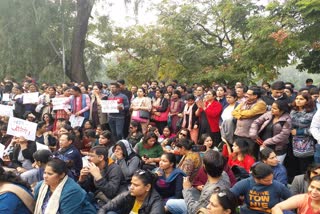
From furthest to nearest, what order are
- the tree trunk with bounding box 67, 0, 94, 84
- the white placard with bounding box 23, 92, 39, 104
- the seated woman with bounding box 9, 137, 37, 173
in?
the tree trunk with bounding box 67, 0, 94, 84, the white placard with bounding box 23, 92, 39, 104, the seated woman with bounding box 9, 137, 37, 173

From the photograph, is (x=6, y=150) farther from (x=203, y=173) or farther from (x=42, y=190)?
(x=203, y=173)

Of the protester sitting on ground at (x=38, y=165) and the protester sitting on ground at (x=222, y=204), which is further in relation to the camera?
the protester sitting on ground at (x=38, y=165)

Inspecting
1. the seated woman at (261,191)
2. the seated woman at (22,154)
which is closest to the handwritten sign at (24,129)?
the seated woman at (22,154)

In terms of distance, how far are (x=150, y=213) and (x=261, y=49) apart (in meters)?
9.07

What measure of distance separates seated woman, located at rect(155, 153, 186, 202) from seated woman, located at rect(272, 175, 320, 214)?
1541 mm

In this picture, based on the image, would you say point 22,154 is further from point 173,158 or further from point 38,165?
point 173,158

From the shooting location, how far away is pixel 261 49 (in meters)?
11.6

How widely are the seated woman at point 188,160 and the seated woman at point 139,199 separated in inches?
27.7

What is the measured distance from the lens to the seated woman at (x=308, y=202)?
9.51 feet

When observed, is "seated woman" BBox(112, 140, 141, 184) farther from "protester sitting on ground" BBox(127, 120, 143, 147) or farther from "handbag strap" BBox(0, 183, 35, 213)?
"handbag strap" BBox(0, 183, 35, 213)

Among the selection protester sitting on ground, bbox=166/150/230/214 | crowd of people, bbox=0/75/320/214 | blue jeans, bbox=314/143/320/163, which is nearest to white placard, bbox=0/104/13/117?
crowd of people, bbox=0/75/320/214

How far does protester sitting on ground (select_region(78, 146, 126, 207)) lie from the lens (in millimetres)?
4320

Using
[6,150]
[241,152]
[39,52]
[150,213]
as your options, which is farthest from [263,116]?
[39,52]

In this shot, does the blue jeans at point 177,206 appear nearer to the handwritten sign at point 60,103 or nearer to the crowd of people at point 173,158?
the crowd of people at point 173,158
